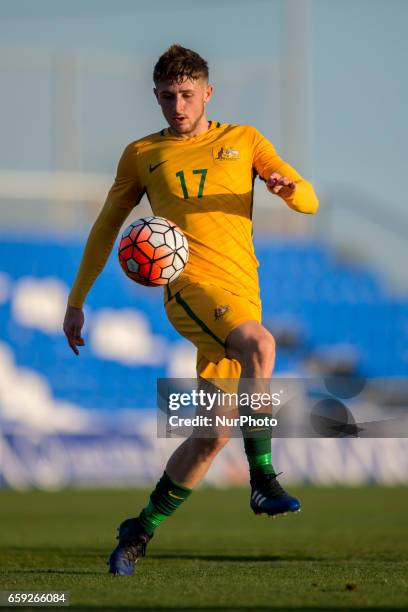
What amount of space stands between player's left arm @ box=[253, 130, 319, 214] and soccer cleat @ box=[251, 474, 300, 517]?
4.56ft

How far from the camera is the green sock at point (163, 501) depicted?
633 cm

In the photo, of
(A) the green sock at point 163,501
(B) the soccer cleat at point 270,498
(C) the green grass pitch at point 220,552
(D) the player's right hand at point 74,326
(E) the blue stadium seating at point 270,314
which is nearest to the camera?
(C) the green grass pitch at point 220,552

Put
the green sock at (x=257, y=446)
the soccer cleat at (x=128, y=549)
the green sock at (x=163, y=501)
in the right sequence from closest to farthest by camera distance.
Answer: the green sock at (x=257, y=446), the soccer cleat at (x=128, y=549), the green sock at (x=163, y=501)

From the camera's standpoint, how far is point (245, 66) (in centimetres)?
2423

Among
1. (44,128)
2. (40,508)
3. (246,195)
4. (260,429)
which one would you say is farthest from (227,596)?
(44,128)

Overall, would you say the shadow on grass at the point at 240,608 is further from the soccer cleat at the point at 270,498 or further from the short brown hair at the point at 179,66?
the short brown hair at the point at 179,66

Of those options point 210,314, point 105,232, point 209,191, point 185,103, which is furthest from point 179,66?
point 210,314

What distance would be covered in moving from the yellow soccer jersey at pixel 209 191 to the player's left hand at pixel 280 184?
0.05m

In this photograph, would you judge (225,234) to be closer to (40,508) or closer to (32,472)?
(40,508)

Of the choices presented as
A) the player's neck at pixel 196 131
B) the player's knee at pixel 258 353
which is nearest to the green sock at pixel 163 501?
the player's knee at pixel 258 353

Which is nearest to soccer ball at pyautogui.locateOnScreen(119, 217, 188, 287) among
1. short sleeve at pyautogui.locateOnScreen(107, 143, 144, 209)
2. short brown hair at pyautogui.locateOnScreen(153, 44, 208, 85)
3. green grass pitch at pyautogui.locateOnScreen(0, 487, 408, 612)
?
short sleeve at pyautogui.locateOnScreen(107, 143, 144, 209)

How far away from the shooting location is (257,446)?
5953 millimetres

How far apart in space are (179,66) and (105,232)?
39.1 inches

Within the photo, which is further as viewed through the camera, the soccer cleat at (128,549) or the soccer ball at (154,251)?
the soccer cleat at (128,549)
